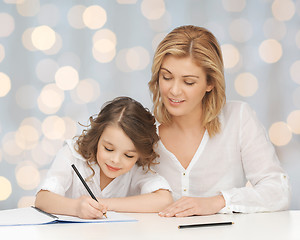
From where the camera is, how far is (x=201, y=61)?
1.50 meters

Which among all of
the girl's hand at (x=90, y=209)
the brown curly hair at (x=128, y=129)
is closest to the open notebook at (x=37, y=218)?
the girl's hand at (x=90, y=209)

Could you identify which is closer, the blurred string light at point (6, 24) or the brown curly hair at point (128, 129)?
the brown curly hair at point (128, 129)

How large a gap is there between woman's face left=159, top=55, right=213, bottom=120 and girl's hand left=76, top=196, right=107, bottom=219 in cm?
44

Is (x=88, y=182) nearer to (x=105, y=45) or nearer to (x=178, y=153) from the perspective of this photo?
(x=178, y=153)

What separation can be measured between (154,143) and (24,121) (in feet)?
4.06

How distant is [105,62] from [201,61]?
1192 mm

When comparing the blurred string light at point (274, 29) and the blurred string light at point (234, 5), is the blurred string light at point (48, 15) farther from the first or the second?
the blurred string light at point (274, 29)

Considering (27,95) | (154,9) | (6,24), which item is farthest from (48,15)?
(154,9)

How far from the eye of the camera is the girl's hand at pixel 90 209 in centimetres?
116

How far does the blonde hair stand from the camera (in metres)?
1.51

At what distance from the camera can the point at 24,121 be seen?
2.58 metres

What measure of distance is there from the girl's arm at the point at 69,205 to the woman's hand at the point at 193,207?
20cm

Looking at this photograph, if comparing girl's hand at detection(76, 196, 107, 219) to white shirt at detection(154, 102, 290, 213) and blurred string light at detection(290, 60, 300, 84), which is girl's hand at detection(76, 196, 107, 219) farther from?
blurred string light at detection(290, 60, 300, 84)

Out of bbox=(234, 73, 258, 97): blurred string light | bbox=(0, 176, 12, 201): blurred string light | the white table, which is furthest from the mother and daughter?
bbox=(0, 176, 12, 201): blurred string light
